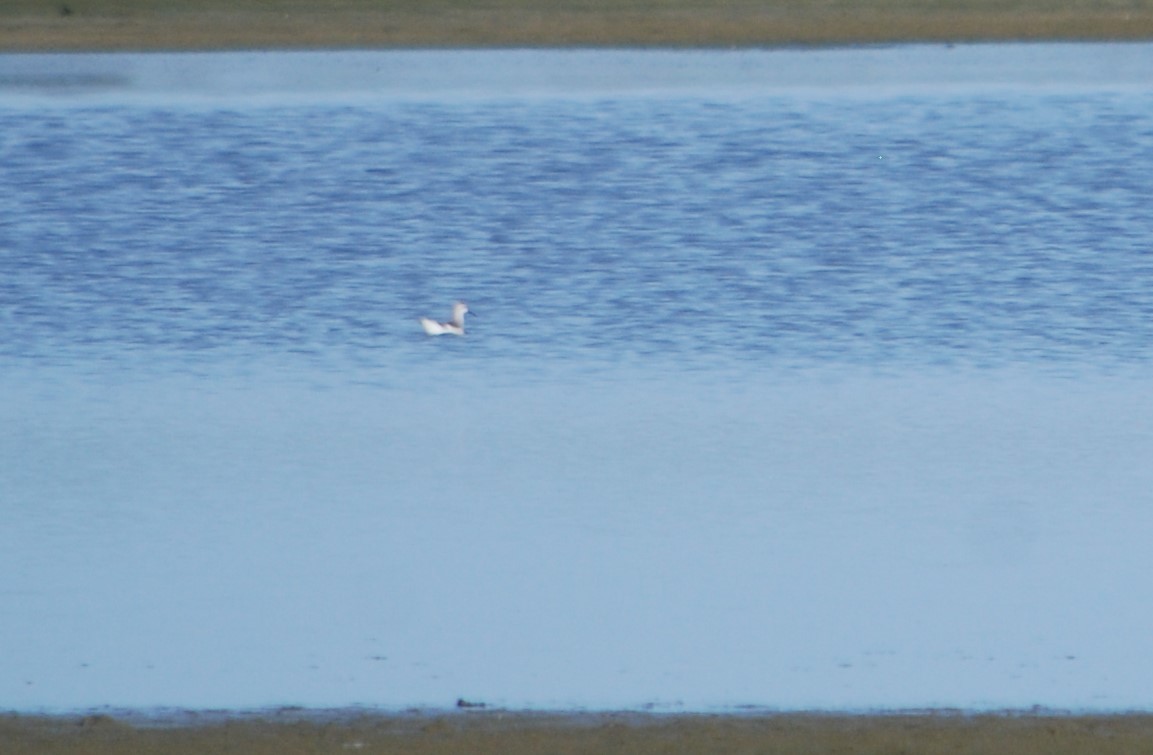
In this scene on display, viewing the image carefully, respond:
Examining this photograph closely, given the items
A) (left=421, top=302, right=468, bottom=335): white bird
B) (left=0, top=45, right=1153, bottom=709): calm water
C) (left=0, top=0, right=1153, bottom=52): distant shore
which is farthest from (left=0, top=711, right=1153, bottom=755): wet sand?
(left=0, top=0, right=1153, bottom=52): distant shore

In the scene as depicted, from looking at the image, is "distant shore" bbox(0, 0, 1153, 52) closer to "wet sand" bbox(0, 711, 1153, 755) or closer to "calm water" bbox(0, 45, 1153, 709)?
"calm water" bbox(0, 45, 1153, 709)

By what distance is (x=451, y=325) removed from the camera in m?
10.6

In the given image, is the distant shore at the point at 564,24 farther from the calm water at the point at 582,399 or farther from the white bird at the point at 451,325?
the white bird at the point at 451,325

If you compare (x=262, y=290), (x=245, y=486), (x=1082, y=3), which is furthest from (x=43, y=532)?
(x=1082, y=3)

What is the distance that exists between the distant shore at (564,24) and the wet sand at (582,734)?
1532 centimetres

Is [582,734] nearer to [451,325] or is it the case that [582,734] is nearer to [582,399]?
[582,399]

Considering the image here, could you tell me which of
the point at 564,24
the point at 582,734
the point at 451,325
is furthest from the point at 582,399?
the point at 564,24

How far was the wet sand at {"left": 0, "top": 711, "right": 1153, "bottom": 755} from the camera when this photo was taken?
5.16 meters

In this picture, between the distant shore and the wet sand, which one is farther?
the distant shore

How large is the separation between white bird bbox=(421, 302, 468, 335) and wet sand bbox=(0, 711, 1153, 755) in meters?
5.17

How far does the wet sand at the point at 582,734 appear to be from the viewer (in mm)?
5156

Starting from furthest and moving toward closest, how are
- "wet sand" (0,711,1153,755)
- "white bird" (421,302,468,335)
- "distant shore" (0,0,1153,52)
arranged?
"distant shore" (0,0,1153,52) → "white bird" (421,302,468,335) → "wet sand" (0,711,1153,755)

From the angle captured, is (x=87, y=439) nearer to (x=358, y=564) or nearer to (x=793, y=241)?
(x=358, y=564)

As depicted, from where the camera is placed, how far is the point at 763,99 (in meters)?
18.3
